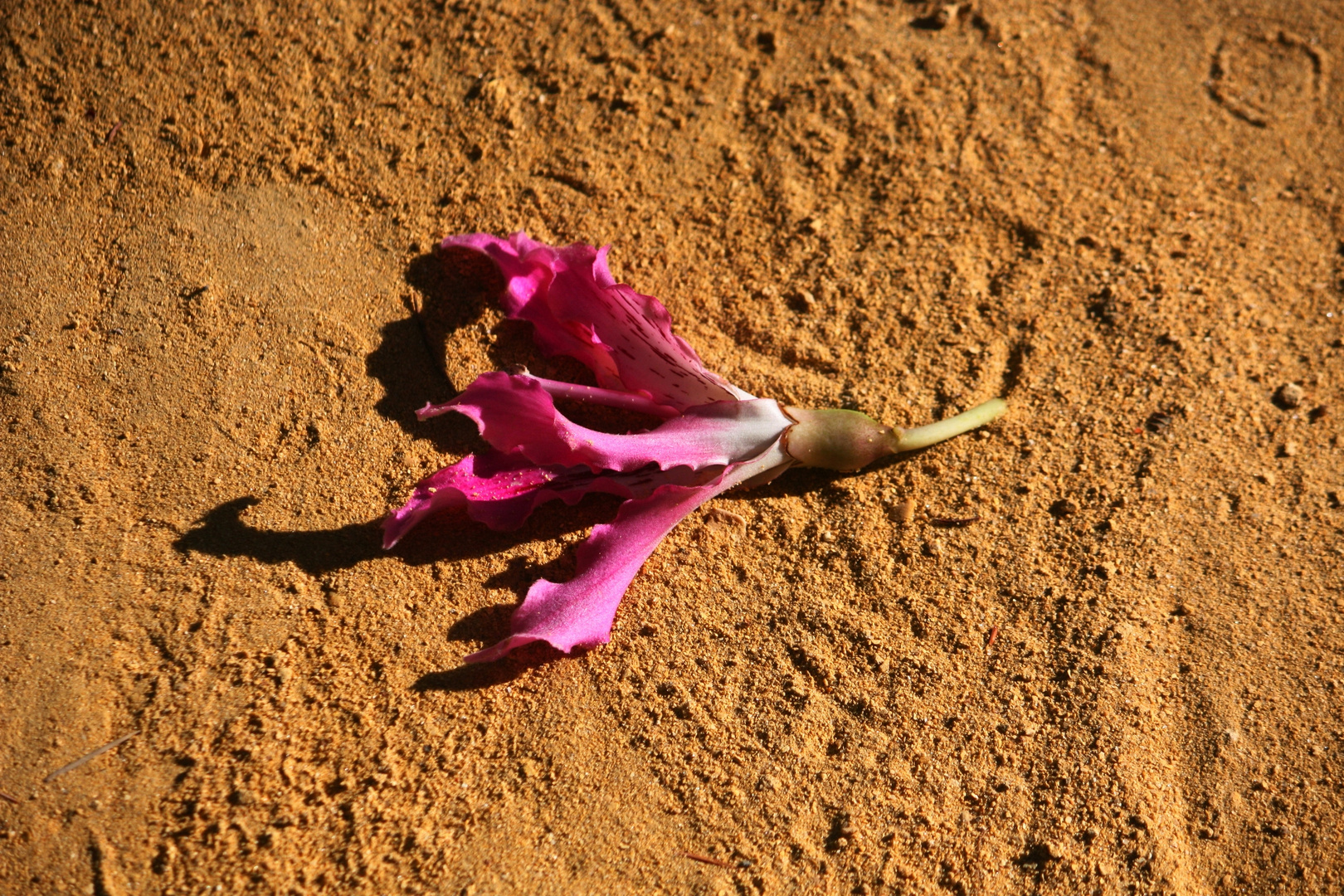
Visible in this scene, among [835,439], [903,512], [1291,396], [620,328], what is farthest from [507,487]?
[1291,396]

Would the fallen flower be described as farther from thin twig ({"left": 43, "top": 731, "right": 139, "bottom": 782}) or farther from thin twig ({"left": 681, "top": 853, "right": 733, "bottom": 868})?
thin twig ({"left": 43, "top": 731, "right": 139, "bottom": 782})

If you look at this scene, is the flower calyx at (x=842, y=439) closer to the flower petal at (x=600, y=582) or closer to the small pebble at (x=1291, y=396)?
the flower petal at (x=600, y=582)

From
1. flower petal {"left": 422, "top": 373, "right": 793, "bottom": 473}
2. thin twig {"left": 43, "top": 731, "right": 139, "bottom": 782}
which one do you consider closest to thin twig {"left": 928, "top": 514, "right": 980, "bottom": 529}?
flower petal {"left": 422, "top": 373, "right": 793, "bottom": 473}

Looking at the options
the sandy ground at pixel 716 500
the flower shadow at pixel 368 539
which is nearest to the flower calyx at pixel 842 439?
the sandy ground at pixel 716 500

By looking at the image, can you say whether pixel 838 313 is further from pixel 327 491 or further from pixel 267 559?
pixel 267 559

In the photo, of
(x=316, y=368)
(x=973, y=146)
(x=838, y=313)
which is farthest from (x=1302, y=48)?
(x=316, y=368)
